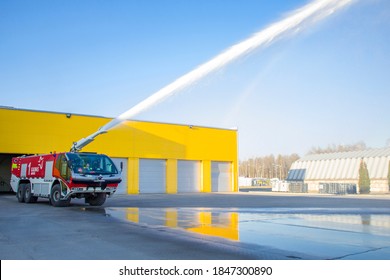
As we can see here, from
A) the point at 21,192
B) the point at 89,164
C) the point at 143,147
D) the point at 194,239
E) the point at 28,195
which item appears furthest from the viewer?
the point at 143,147

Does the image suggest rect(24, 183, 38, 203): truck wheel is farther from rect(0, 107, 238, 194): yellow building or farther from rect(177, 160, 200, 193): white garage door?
rect(177, 160, 200, 193): white garage door

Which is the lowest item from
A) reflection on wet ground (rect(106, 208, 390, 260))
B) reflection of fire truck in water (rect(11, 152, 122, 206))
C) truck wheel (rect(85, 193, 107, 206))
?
reflection on wet ground (rect(106, 208, 390, 260))

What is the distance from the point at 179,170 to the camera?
39.0m

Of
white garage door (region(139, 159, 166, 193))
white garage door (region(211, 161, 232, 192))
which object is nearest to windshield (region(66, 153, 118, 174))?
white garage door (region(139, 159, 166, 193))

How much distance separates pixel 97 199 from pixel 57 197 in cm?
196

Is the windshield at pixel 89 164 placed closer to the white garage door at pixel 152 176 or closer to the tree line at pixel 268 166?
the white garage door at pixel 152 176

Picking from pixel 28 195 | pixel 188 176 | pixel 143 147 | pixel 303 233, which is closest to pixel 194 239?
pixel 303 233

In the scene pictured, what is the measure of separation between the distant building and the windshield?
31780 mm

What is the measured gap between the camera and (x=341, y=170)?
173 ft

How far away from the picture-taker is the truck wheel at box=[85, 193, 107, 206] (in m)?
19.1

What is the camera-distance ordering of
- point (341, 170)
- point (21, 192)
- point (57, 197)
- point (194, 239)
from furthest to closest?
point (341, 170) → point (21, 192) → point (57, 197) → point (194, 239)

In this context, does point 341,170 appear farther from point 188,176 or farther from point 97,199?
point 97,199

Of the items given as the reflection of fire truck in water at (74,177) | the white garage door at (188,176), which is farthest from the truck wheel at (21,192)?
the white garage door at (188,176)
